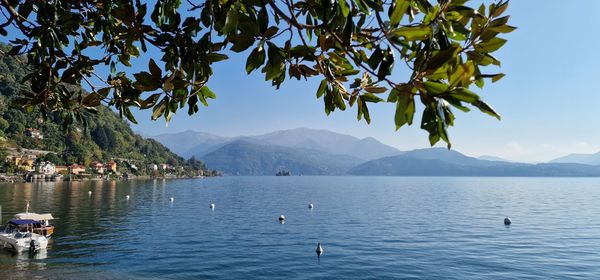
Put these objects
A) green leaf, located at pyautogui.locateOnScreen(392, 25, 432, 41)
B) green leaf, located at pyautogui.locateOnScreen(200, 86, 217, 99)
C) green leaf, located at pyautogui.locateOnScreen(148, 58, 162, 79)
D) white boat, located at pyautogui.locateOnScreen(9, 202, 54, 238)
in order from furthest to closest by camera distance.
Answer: white boat, located at pyautogui.locateOnScreen(9, 202, 54, 238) → green leaf, located at pyautogui.locateOnScreen(200, 86, 217, 99) → green leaf, located at pyautogui.locateOnScreen(148, 58, 162, 79) → green leaf, located at pyautogui.locateOnScreen(392, 25, 432, 41)

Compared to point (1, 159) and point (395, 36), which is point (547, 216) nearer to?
point (395, 36)

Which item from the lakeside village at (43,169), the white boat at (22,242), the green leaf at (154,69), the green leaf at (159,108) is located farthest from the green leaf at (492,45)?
the lakeside village at (43,169)

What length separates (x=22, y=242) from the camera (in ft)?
93.8

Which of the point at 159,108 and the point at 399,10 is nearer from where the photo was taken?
the point at 399,10

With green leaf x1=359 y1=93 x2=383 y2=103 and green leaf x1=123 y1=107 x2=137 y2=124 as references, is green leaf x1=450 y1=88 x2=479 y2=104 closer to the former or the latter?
green leaf x1=359 y1=93 x2=383 y2=103

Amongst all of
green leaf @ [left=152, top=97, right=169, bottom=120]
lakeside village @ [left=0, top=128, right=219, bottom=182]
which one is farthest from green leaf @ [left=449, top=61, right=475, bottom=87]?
lakeside village @ [left=0, top=128, right=219, bottom=182]

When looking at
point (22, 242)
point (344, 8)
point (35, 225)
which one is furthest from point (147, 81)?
point (35, 225)

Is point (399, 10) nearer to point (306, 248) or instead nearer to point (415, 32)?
point (415, 32)

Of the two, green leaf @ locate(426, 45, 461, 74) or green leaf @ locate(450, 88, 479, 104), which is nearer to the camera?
green leaf @ locate(450, 88, 479, 104)

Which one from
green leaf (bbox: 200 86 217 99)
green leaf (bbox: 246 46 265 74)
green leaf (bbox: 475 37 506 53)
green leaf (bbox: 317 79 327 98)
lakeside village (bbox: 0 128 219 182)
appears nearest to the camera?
green leaf (bbox: 475 37 506 53)

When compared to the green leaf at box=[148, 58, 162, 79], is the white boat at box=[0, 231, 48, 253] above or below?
below

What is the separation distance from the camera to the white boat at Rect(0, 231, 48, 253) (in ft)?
93.2

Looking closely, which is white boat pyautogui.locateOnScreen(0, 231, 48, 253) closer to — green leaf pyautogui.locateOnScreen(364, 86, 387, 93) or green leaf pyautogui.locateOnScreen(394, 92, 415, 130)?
green leaf pyautogui.locateOnScreen(364, 86, 387, 93)

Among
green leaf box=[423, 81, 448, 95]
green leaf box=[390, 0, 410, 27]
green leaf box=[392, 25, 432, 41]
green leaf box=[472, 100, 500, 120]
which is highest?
green leaf box=[390, 0, 410, 27]
